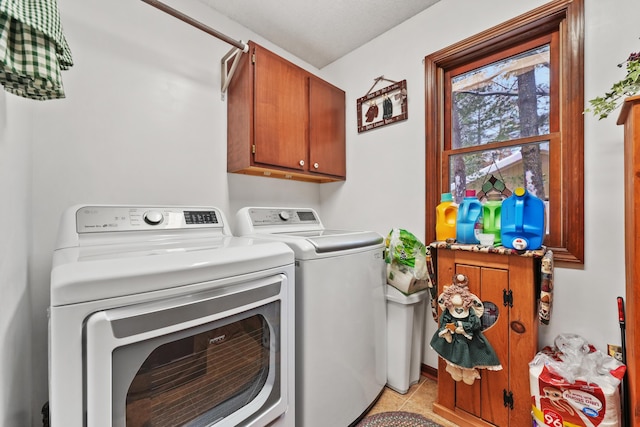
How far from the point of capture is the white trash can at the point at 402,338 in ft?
5.55

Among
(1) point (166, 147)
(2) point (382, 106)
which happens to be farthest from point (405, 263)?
(1) point (166, 147)

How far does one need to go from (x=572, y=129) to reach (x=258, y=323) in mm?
1778

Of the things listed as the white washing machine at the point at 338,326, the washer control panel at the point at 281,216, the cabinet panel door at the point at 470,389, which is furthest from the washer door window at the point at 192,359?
the cabinet panel door at the point at 470,389

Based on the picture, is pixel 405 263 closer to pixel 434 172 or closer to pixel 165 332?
pixel 434 172

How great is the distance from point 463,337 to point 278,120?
1.72 m

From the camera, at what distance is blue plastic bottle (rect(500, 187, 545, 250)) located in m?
1.29

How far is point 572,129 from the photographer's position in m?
1.38

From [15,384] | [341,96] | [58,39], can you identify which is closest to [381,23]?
[341,96]

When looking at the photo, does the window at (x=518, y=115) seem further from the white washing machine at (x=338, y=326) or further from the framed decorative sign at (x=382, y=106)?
the white washing machine at (x=338, y=326)

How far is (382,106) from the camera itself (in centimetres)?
216

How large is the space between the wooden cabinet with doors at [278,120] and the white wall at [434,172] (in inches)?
12.0

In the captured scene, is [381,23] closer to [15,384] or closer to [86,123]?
[86,123]

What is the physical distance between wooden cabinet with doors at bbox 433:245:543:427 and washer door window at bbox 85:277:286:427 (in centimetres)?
100

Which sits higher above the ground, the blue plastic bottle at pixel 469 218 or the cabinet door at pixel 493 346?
the blue plastic bottle at pixel 469 218
